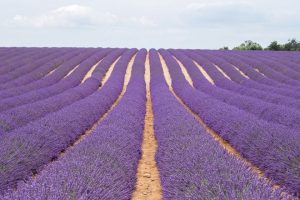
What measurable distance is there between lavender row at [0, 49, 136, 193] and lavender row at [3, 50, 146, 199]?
65 cm

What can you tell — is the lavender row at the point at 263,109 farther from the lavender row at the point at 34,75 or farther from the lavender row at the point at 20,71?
the lavender row at the point at 20,71

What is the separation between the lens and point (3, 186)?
576 cm

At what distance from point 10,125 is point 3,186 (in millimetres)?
3882

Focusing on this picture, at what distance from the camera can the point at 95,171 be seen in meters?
5.12

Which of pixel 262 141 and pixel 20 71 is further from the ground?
pixel 262 141

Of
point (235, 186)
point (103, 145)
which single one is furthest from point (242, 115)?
point (235, 186)

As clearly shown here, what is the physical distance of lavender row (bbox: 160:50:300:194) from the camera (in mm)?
6719

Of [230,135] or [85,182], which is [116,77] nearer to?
[230,135]

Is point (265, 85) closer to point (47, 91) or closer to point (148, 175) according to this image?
point (47, 91)

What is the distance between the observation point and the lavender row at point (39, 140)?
6273 millimetres

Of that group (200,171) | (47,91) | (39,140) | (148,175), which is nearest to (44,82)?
(47,91)

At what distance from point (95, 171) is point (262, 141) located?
384 centimetres

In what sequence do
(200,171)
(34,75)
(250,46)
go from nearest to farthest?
(200,171), (34,75), (250,46)

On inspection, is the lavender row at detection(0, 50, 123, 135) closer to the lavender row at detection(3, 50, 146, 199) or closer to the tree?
the lavender row at detection(3, 50, 146, 199)
